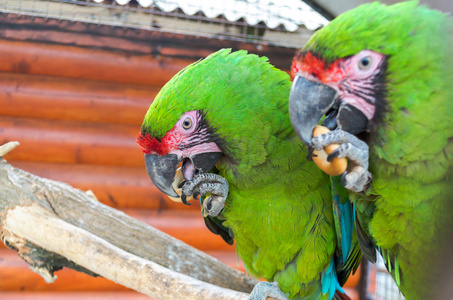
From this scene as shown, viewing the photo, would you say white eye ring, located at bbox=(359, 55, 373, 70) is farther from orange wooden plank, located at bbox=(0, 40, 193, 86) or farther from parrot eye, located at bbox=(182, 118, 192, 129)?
orange wooden plank, located at bbox=(0, 40, 193, 86)

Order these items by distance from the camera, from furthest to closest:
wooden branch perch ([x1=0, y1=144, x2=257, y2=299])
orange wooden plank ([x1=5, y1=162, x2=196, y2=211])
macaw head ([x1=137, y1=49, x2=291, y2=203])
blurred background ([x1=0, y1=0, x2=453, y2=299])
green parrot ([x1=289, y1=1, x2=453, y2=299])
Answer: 1. orange wooden plank ([x1=5, y1=162, x2=196, y2=211])
2. blurred background ([x1=0, y1=0, x2=453, y2=299])
3. wooden branch perch ([x1=0, y1=144, x2=257, y2=299])
4. macaw head ([x1=137, y1=49, x2=291, y2=203])
5. green parrot ([x1=289, y1=1, x2=453, y2=299])

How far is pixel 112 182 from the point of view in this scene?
11.2ft

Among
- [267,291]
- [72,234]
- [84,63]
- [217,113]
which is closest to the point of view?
[217,113]

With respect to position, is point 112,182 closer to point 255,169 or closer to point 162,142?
point 162,142

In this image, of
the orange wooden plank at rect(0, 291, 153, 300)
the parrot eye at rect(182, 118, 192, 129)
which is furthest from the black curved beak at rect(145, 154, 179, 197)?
the orange wooden plank at rect(0, 291, 153, 300)

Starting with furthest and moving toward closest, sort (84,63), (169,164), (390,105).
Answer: (84,63), (169,164), (390,105)

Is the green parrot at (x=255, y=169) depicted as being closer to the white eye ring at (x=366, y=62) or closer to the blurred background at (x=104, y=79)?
the white eye ring at (x=366, y=62)

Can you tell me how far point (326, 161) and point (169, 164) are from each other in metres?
0.69

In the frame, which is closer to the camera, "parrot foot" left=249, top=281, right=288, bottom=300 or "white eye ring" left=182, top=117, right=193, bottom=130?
"white eye ring" left=182, top=117, right=193, bottom=130

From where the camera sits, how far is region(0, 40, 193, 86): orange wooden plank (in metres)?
3.24

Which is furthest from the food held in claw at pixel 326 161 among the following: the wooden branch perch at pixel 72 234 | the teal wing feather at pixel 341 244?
the wooden branch perch at pixel 72 234

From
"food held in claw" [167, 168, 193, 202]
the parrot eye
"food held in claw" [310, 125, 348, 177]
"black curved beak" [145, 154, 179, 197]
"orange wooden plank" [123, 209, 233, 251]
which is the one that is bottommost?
"orange wooden plank" [123, 209, 233, 251]

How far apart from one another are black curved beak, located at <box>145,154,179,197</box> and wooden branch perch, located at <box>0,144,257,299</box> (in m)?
0.46

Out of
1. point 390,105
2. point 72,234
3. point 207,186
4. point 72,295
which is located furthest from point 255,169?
point 72,295
